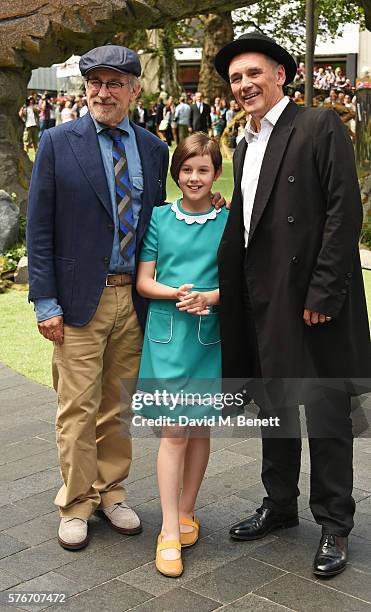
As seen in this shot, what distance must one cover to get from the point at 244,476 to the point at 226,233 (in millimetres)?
1452

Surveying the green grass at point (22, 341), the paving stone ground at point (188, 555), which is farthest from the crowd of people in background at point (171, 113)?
the paving stone ground at point (188, 555)

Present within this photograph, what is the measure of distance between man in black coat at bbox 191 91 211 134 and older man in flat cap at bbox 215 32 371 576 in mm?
23036

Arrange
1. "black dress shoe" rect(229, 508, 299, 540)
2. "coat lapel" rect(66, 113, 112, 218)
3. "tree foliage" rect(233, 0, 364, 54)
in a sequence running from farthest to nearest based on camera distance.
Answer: "tree foliage" rect(233, 0, 364, 54), "black dress shoe" rect(229, 508, 299, 540), "coat lapel" rect(66, 113, 112, 218)

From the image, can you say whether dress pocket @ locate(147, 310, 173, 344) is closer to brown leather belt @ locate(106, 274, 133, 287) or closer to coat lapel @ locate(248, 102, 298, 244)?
brown leather belt @ locate(106, 274, 133, 287)

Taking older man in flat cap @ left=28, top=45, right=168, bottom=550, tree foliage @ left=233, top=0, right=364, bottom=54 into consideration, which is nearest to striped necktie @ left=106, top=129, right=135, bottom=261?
older man in flat cap @ left=28, top=45, right=168, bottom=550

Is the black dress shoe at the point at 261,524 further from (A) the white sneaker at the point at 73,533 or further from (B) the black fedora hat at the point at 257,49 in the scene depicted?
(B) the black fedora hat at the point at 257,49

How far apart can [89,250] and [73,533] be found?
44.3 inches

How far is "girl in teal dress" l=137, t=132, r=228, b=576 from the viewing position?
3490mm

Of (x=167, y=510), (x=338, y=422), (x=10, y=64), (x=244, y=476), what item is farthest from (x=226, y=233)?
(x=10, y=64)

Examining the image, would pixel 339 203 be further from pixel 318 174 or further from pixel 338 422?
pixel 338 422

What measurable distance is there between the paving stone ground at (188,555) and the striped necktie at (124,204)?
3.87 ft

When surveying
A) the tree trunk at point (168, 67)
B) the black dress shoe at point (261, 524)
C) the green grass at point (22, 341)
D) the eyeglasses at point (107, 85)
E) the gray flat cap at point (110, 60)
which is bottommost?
the green grass at point (22, 341)

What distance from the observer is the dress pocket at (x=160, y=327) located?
3531 mm

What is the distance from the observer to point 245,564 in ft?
11.5
